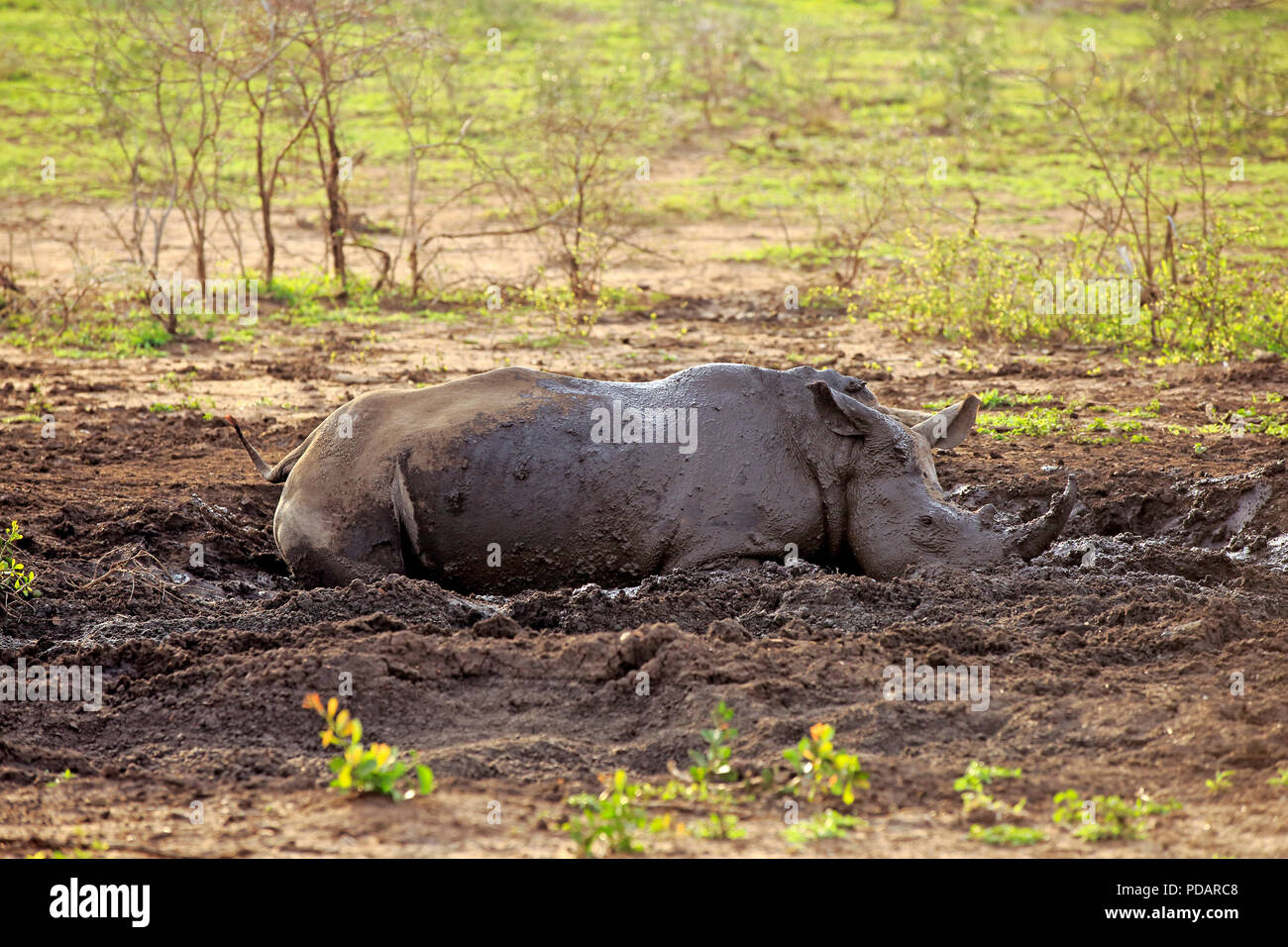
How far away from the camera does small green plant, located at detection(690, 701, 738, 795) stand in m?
3.87

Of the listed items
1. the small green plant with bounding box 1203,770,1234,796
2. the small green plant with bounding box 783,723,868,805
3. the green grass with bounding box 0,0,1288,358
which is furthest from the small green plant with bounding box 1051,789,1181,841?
the green grass with bounding box 0,0,1288,358

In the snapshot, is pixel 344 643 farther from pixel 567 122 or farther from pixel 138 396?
pixel 567 122

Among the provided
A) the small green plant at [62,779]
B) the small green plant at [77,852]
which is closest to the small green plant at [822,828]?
the small green plant at [77,852]

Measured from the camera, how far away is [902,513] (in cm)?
644

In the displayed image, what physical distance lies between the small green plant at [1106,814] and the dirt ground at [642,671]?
51 mm

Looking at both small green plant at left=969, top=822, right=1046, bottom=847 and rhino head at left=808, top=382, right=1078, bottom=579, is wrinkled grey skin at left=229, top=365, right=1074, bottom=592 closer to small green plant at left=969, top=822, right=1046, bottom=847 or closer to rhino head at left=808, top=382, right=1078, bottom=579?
rhino head at left=808, top=382, right=1078, bottom=579

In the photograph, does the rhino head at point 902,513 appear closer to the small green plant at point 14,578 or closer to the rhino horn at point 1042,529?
the rhino horn at point 1042,529

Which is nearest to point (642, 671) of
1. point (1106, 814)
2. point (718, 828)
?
point (718, 828)

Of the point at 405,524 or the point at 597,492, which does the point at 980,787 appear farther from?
the point at 405,524

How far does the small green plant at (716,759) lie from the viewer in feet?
12.7

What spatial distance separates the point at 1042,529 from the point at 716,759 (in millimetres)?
2926

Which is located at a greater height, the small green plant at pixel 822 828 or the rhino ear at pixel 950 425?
the rhino ear at pixel 950 425

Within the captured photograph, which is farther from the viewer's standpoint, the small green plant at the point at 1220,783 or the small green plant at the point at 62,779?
the small green plant at the point at 62,779
